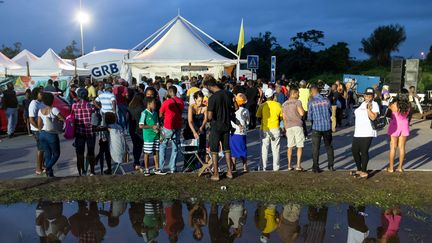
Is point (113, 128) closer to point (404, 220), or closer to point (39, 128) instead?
point (39, 128)

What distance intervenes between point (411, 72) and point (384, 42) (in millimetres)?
39895

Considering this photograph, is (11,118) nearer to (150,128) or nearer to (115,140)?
(115,140)

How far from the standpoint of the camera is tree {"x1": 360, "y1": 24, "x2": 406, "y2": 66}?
56.2m

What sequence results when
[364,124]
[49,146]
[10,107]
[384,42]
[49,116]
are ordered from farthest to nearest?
[384,42] → [10,107] → [364,124] → [49,146] → [49,116]

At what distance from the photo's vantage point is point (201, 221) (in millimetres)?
5918

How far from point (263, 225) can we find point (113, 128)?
371cm

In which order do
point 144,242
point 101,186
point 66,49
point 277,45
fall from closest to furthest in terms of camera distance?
A: point 144,242 < point 101,186 < point 277,45 < point 66,49

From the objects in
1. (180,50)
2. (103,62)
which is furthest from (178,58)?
(103,62)

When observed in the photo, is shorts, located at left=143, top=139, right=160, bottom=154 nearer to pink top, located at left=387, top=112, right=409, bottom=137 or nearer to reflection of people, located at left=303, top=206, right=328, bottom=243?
reflection of people, located at left=303, top=206, right=328, bottom=243

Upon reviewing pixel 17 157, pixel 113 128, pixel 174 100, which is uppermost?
pixel 174 100

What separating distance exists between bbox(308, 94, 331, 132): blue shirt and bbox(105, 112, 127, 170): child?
143 inches

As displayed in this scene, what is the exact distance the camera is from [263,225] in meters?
5.77

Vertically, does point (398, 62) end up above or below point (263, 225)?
above

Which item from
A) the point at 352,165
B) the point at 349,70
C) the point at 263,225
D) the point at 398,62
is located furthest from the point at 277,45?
the point at 263,225
